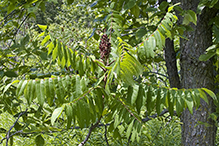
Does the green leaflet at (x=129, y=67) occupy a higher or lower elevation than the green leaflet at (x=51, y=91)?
higher

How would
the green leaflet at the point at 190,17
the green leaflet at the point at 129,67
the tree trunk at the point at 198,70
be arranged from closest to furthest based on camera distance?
the green leaflet at the point at 129,67
the green leaflet at the point at 190,17
the tree trunk at the point at 198,70

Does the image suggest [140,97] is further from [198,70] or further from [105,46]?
[198,70]

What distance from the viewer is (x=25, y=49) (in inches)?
46.3

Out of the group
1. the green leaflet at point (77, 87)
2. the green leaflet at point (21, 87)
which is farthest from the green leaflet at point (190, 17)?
the green leaflet at point (21, 87)

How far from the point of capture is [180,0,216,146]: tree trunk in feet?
5.25

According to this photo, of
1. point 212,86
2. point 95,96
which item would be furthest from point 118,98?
point 212,86

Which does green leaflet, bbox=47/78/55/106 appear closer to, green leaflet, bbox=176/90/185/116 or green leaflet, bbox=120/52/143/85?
green leaflet, bbox=120/52/143/85

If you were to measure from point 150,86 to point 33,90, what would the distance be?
26.6 inches

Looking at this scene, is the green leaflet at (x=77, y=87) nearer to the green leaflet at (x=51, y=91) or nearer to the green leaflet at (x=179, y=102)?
the green leaflet at (x=51, y=91)

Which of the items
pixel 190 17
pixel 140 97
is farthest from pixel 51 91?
pixel 190 17

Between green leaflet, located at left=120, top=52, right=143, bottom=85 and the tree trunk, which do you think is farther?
the tree trunk

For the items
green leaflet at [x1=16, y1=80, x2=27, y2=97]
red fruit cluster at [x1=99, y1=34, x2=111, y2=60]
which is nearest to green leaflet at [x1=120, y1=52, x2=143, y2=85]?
red fruit cluster at [x1=99, y1=34, x2=111, y2=60]

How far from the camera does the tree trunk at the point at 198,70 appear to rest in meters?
1.60

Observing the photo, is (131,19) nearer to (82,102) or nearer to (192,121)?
(192,121)
